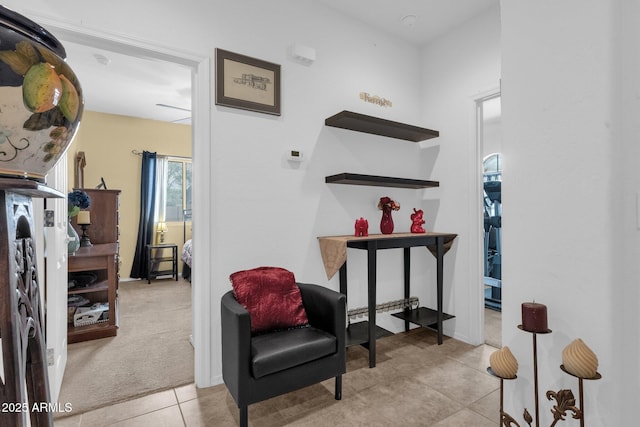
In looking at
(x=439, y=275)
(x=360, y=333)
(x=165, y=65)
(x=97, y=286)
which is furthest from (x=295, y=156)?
(x=97, y=286)

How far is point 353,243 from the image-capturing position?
8.24 feet

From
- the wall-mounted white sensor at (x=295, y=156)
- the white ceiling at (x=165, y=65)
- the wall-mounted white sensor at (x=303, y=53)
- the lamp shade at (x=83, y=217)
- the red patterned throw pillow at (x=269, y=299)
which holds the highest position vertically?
the white ceiling at (x=165, y=65)

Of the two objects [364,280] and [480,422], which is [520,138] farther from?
[364,280]

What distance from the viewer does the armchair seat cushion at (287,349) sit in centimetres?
167

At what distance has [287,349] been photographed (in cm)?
174

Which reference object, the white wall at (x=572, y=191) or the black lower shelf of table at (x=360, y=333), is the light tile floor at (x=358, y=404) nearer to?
the black lower shelf of table at (x=360, y=333)

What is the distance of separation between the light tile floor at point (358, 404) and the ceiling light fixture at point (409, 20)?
118 inches

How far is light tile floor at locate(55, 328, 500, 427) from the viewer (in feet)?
5.94

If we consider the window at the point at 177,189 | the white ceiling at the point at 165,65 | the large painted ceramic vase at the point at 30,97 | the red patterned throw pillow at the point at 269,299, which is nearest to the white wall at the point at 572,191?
the red patterned throw pillow at the point at 269,299

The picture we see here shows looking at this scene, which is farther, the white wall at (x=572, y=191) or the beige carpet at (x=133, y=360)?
the beige carpet at (x=133, y=360)

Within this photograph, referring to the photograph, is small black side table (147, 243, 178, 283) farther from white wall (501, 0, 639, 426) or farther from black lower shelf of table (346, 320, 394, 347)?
white wall (501, 0, 639, 426)

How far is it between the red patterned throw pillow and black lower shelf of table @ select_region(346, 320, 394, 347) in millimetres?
587

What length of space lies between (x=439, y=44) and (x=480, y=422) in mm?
3247

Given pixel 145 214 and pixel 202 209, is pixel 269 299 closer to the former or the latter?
pixel 202 209
